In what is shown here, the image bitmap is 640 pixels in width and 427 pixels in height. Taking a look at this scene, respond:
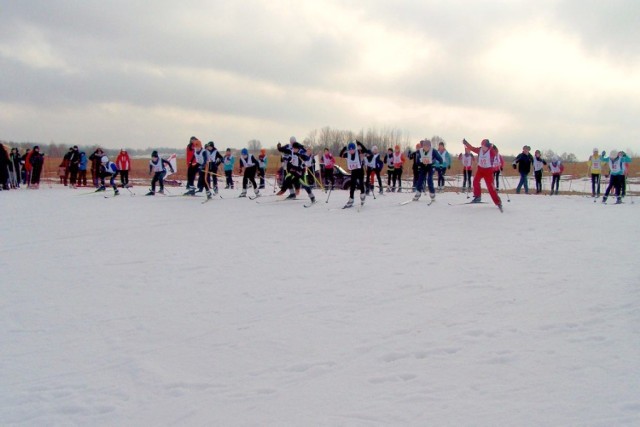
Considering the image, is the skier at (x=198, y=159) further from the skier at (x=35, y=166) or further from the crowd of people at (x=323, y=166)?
the skier at (x=35, y=166)

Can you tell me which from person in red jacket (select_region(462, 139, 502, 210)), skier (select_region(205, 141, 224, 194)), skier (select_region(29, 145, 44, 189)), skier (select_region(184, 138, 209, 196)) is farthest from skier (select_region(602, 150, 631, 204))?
skier (select_region(29, 145, 44, 189))

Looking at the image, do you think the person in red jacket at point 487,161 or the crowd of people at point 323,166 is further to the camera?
the crowd of people at point 323,166

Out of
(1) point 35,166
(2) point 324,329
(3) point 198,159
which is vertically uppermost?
(3) point 198,159

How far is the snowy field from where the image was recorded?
14.6 feet

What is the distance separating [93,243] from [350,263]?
5861 millimetres

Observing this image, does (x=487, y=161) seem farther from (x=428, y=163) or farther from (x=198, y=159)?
(x=198, y=159)

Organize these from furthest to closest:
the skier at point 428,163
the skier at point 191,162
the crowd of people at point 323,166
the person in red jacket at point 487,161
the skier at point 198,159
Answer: the skier at point 191,162, the skier at point 198,159, the skier at point 428,163, the crowd of people at point 323,166, the person in red jacket at point 487,161

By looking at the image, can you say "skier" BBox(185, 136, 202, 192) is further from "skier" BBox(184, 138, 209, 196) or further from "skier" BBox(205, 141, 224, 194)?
"skier" BBox(205, 141, 224, 194)

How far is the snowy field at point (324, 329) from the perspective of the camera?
4.45 metres

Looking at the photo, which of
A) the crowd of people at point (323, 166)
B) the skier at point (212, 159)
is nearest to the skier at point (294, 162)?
the crowd of people at point (323, 166)

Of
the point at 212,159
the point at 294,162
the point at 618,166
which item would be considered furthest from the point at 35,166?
the point at 618,166

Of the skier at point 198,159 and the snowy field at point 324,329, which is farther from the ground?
the skier at point 198,159

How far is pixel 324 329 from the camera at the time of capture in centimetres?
612

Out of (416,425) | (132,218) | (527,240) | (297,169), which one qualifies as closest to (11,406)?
(416,425)
